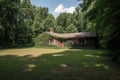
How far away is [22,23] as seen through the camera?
166 ft

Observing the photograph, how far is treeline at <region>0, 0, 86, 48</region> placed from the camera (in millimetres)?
44250

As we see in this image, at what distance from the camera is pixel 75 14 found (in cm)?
6750

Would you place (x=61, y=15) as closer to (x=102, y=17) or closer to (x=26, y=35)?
(x=26, y=35)

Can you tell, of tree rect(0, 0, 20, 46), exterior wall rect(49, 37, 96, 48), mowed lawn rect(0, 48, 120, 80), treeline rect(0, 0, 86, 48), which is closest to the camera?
mowed lawn rect(0, 48, 120, 80)

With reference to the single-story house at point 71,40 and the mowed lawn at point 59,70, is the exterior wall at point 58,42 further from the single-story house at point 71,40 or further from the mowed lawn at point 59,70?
the mowed lawn at point 59,70

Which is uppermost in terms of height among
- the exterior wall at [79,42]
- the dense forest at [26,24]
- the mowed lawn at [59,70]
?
the dense forest at [26,24]

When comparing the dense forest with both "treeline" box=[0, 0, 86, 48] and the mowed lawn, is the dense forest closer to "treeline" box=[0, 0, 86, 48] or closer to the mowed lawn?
"treeline" box=[0, 0, 86, 48]

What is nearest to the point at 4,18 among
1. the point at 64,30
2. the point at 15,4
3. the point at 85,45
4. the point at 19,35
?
the point at 15,4

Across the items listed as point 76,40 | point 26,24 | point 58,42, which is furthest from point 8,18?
point 76,40

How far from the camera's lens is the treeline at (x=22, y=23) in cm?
4425

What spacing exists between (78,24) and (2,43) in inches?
1146

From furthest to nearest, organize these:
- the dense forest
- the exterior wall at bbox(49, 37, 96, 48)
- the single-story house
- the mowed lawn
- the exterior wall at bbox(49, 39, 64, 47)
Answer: the exterior wall at bbox(49, 39, 64, 47) < the dense forest < the single-story house < the exterior wall at bbox(49, 37, 96, 48) < the mowed lawn

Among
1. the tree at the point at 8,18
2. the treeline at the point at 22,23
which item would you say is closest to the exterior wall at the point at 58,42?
the treeline at the point at 22,23

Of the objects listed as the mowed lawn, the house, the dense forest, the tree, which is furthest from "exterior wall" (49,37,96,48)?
the mowed lawn
